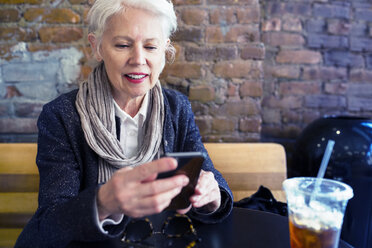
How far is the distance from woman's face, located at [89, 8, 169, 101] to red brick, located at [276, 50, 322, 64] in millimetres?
960

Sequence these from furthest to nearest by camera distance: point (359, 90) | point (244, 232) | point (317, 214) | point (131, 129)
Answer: point (359, 90), point (131, 129), point (244, 232), point (317, 214)

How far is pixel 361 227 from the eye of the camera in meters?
1.51

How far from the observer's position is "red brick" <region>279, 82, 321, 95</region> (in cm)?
189

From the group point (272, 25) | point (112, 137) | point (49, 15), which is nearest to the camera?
point (112, 137)

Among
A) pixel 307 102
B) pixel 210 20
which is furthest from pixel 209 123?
pixel 307 102

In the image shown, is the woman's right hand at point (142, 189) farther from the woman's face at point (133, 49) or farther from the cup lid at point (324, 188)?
the woman's face at point (133, 49)

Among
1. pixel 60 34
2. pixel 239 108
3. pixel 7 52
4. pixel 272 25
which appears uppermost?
pixel 272 25

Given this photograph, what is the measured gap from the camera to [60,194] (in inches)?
36.2

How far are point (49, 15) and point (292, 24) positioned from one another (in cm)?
131

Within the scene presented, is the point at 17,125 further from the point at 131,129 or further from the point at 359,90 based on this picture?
the point at 359,90

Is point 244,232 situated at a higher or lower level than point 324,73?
lower

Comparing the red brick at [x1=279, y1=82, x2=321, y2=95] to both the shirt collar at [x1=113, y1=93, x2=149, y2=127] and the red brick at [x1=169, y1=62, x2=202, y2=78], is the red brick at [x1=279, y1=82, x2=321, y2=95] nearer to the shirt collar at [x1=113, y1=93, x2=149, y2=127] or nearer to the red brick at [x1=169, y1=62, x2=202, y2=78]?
the red brick at [x1=169, y1=62, x2=202, y2=78]

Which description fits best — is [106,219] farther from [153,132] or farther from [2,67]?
[2,67]

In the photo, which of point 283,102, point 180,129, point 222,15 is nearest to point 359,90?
point 283,102
